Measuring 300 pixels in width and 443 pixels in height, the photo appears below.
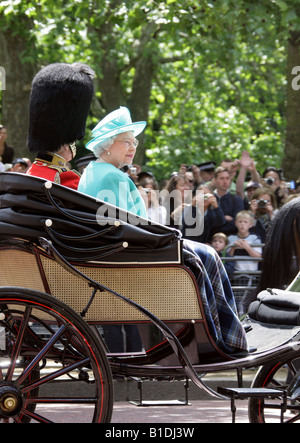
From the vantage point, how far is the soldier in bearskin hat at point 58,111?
17.5 ft

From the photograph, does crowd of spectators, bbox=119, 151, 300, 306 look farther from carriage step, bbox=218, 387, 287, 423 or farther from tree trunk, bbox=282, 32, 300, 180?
carriage step, bbox=218, 387, 287, 423

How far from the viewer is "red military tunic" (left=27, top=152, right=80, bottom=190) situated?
17.1 feet

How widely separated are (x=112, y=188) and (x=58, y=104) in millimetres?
661

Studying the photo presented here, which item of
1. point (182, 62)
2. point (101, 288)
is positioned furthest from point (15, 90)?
point (182, 62)

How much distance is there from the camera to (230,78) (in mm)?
22844

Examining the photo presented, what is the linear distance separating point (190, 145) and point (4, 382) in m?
20.0

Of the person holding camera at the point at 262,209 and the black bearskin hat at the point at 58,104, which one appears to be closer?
the black bearskin hat at the point at 58,104

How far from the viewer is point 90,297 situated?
188 inches

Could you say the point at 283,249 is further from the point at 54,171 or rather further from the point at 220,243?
the point at 220,243

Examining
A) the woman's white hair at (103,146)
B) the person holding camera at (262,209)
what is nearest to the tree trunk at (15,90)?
the person holding camera at (262,209)

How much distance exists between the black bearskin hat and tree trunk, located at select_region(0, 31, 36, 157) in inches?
267

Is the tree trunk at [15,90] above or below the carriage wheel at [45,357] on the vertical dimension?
above

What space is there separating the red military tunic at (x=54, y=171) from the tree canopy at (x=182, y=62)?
567 cm

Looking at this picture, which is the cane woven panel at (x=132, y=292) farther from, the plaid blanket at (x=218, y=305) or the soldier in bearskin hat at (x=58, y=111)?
the soldier in bearskin hat at (x=58, y=111)
